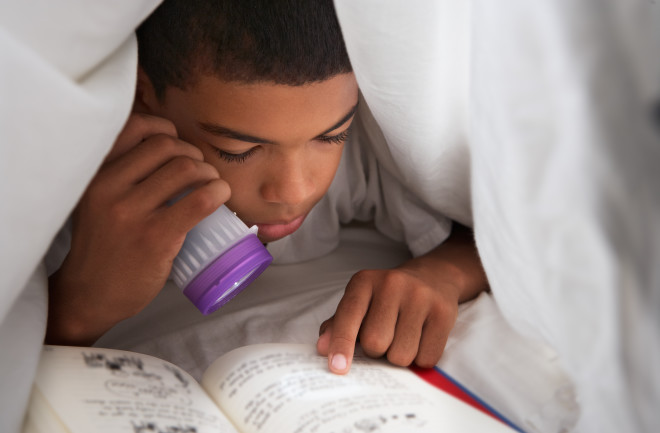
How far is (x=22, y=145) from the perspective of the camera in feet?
1.28

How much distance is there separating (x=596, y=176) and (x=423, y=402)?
25cm

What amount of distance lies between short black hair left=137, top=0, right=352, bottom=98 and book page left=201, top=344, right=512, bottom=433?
0.76ft

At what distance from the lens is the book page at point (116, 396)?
0.42m

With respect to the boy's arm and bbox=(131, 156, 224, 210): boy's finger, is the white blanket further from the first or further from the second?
bbox=(131, 156, 224, 210): boy's finger

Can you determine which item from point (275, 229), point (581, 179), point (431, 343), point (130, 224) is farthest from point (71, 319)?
point (581, 179)

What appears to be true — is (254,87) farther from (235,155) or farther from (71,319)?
(71,319)

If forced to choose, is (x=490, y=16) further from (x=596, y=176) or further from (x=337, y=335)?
(x=337, y=335)

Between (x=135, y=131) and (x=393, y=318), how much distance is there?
11.0 inches

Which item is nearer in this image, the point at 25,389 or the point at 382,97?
the point at 25,389

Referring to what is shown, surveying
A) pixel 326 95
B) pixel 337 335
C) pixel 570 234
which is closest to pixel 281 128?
pixel 326 95

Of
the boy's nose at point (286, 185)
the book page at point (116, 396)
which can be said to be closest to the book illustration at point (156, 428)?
the book page at point (116, 396)

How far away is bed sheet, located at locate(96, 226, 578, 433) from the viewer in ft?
1.75

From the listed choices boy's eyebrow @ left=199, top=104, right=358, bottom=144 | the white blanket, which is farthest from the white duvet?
boy's eyebrow @ left=199, top=104, right=358, bottom=144

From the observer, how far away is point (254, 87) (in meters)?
0.55
